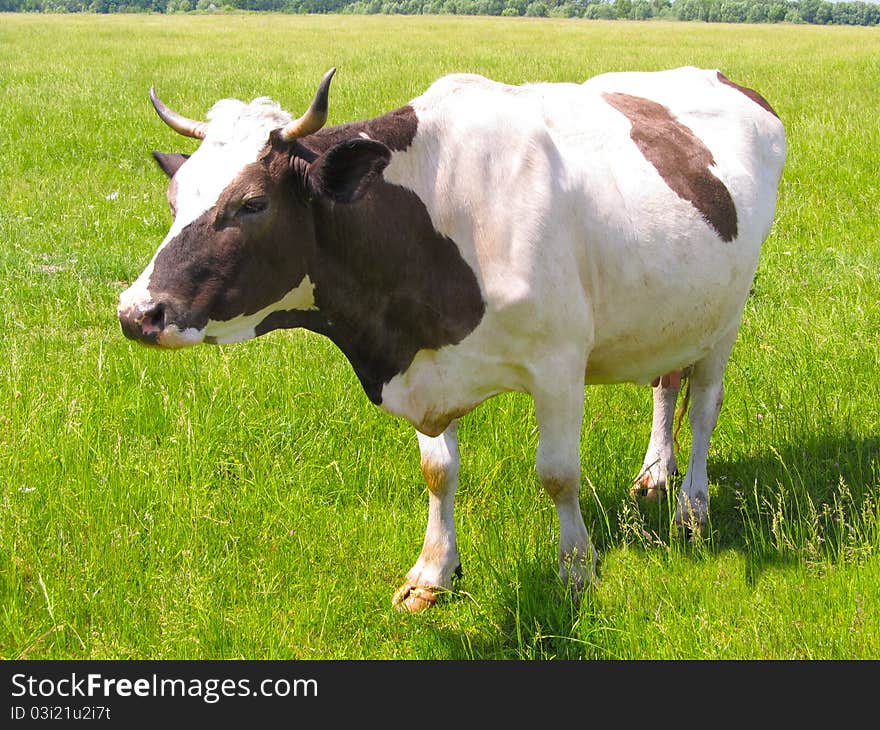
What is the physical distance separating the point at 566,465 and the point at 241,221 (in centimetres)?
164

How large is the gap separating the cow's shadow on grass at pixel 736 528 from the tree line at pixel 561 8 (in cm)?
9094

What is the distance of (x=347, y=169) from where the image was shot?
3537mm

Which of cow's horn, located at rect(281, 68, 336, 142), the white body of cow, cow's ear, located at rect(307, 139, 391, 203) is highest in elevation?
cow's horn, located at rect(281, 68, 336, 142)

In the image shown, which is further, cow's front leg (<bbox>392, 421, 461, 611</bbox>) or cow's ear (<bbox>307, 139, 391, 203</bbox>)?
cow's front leg (<bbox>392, 421, 461, 611</bbox>)

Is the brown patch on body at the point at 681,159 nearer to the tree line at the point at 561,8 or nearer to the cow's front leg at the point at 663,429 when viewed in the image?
the cow's front leg at the point at 663,429

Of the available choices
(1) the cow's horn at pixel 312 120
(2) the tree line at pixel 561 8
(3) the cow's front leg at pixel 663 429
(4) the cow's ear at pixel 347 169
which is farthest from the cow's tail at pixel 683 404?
(2) the tree line at pixel 561 8

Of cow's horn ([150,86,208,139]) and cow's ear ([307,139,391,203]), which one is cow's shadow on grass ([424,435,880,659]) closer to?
cow's ear ([307,139,391,203])

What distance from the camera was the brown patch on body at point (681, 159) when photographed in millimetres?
4484

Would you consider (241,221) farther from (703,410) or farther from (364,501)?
(703,410)

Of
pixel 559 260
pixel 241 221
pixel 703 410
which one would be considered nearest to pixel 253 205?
pixel 241 221

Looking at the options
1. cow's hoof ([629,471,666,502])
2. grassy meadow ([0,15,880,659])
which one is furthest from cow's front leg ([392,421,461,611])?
cow's hoof ([629,471,666,502])

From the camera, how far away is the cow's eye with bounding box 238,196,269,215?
3.43 metres

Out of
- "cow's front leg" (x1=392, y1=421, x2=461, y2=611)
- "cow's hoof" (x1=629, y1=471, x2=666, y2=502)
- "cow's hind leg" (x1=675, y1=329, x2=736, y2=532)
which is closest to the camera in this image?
"cow's front leg" (x1=392, y1=421, x2=461, y2=611)

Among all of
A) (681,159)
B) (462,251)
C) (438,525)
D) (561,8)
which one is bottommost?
(561,8)
